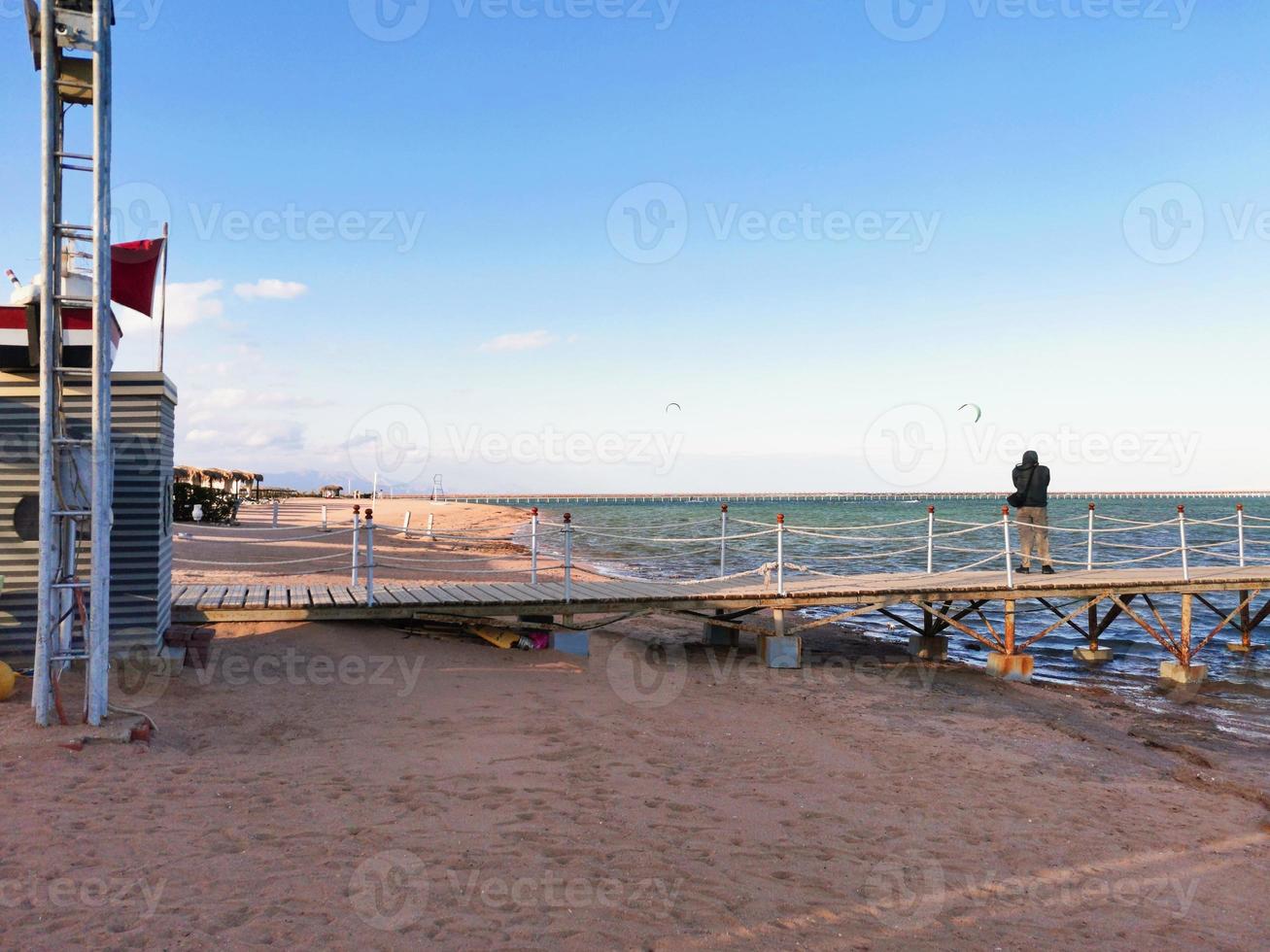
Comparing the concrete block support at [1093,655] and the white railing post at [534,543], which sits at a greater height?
the white railing post at [534,543]

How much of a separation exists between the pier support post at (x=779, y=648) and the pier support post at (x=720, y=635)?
4.40 ft

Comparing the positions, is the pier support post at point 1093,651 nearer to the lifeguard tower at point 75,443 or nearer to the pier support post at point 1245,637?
the pier support post at point 1245,637

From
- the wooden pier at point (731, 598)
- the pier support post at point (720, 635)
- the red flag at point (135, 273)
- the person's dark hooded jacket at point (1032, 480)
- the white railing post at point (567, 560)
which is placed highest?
the red flag at point (135, 273)

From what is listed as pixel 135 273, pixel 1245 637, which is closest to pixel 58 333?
pixel 135 273

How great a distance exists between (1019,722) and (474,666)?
7.02m

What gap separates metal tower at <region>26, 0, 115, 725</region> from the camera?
668cm

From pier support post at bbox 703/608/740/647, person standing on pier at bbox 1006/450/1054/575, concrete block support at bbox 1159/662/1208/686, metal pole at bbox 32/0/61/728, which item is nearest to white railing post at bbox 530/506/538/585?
pier support post at bbox 703/608/740/647

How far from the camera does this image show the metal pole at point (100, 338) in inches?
265

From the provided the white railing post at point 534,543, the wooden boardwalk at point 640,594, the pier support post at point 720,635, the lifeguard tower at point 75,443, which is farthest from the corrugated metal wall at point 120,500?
the pier support post at point 720,635

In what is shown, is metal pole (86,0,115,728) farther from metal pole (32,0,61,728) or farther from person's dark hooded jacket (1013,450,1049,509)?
person's dark hooded jacket (1013,450,1049,509)

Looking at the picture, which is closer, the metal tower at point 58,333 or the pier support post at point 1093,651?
the metal tower at point 58,333

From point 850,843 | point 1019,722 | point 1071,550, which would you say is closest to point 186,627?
point 850,843

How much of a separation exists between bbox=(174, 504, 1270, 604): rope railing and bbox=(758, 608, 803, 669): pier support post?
0.52 meters

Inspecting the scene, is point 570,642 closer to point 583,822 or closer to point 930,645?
point 583,822
